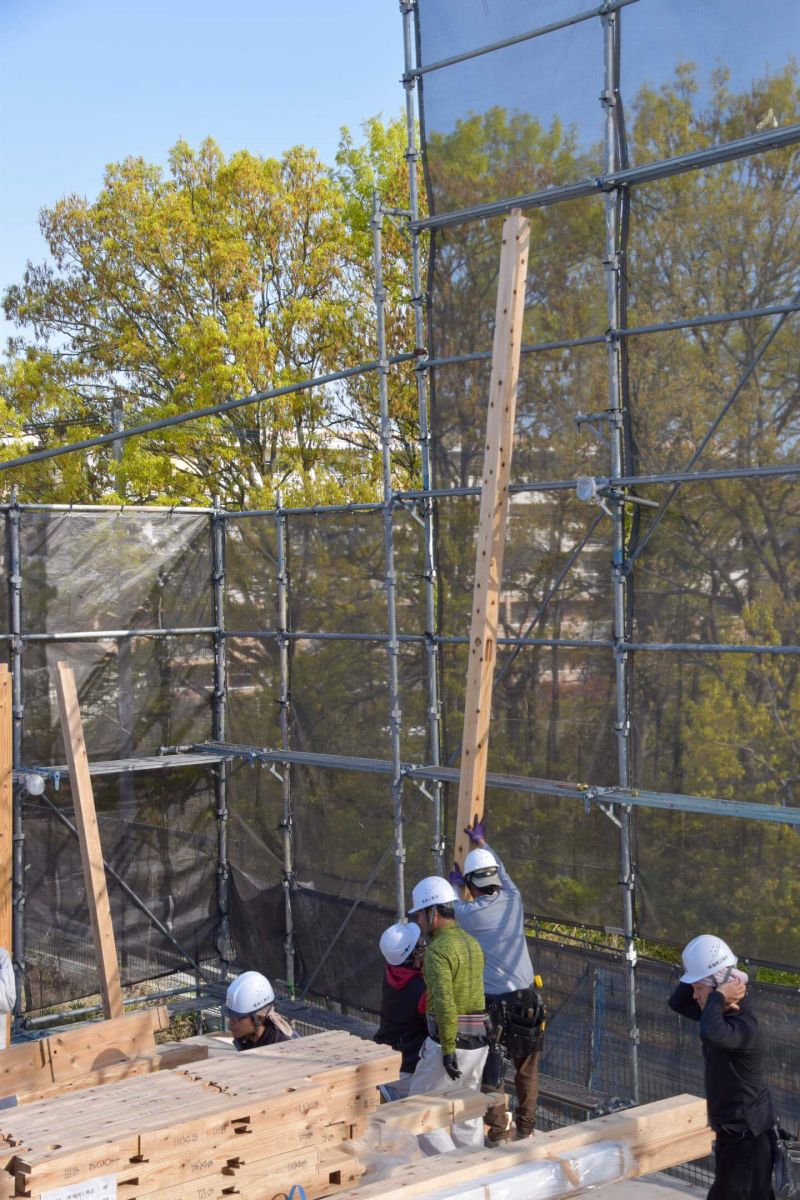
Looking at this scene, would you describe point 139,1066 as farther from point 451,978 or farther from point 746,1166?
point 746,1166

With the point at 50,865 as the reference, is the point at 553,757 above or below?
above

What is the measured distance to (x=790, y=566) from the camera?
7980mm

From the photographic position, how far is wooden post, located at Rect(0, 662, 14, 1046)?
10391 millimetres

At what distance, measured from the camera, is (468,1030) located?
715cm

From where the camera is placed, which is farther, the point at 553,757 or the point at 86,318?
the point at 86,318

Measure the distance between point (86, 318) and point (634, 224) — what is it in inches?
611

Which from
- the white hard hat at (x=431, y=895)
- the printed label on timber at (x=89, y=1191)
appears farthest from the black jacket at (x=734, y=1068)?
the printed label on timber at (x=89, y=1191)

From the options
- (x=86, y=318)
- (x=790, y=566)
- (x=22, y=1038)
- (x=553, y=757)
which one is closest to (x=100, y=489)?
(x=86, y=318)

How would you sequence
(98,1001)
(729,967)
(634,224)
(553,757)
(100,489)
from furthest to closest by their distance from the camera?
(100,489), (98,1001), (553,757), (634,224), (729,967)

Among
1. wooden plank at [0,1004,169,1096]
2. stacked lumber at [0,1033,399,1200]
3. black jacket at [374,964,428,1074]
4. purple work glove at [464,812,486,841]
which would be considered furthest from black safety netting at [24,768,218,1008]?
stacked lumber at [0,1033,399,1200]

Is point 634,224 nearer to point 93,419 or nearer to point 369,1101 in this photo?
point 369,1101

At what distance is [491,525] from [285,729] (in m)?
3.66

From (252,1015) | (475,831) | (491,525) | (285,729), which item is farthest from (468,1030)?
(285,729)

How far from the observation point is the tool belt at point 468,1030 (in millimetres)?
7121
